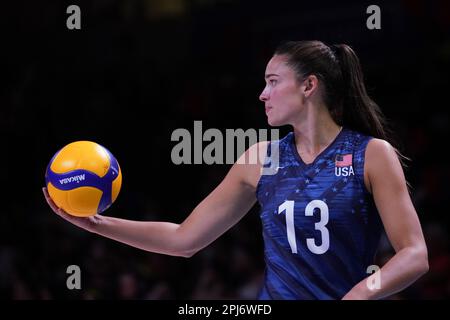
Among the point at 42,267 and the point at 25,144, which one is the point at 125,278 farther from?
the point at 25,144

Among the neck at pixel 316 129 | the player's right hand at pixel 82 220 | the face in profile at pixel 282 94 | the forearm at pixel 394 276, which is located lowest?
the forearm at pixel 394 276

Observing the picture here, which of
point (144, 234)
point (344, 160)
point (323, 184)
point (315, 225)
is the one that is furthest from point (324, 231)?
point (144, 234)

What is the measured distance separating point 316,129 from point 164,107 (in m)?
6.43

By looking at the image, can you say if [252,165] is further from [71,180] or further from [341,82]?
[71,180]

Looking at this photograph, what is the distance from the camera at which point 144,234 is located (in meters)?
A: 3.45

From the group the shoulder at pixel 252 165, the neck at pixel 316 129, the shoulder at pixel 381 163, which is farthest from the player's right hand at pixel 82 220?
the shoulder at pixel 381 163

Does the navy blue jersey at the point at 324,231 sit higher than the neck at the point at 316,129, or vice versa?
the neck at the point at 316,129

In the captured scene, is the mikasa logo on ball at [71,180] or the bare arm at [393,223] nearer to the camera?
the bare arm at [393,223]

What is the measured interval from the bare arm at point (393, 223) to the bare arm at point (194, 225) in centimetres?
62

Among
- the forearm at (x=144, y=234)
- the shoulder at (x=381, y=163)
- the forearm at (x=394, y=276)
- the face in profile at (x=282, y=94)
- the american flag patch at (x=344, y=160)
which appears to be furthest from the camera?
the forearm at (x=144, y=234)

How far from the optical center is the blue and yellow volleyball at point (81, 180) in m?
3.20

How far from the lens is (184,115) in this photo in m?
8.93

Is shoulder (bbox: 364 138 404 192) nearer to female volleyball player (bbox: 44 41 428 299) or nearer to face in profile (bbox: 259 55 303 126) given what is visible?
female volleyball player (bbox: 44 41 428 299)

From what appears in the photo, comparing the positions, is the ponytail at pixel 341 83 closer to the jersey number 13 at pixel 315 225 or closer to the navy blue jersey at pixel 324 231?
the navy blue jersey at pixel 324 231
